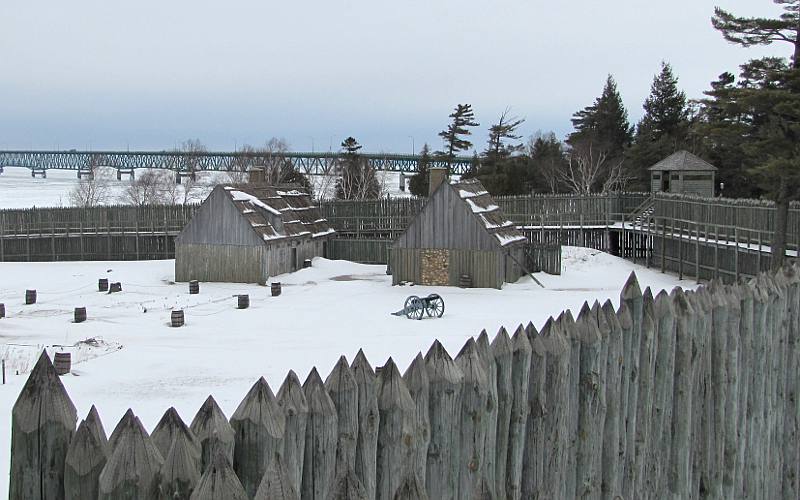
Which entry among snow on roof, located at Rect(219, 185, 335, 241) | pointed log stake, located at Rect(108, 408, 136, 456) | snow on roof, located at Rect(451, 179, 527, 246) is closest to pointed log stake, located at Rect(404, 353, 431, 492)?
pointed log stake, located at Rect(108, 408, 136, 456)

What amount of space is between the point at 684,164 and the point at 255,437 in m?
42.0

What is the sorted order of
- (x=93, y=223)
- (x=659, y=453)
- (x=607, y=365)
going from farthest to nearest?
(x=93, y=223) < (x=659, y=453) < (x=607, y=365)

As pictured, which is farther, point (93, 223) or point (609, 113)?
point (609, 113)

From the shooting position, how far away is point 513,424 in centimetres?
443

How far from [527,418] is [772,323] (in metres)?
3.17

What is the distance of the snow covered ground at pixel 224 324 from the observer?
16109 millimetres

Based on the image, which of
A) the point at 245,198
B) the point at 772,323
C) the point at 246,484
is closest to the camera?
the point at 246,484

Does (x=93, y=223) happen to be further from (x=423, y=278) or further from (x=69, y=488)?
(x=69, y=488)

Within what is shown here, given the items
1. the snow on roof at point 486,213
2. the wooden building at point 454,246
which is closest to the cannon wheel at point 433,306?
the wooden building at point 454,246

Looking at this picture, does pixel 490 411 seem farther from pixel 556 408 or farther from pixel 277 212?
pixel 277 212

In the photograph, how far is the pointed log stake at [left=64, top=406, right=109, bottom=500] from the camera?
2.95 metres

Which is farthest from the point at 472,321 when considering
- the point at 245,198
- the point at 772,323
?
the point at 772,323

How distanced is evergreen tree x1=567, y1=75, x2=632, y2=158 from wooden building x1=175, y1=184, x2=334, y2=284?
1286 inches

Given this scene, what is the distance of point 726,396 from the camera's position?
6180 mm
